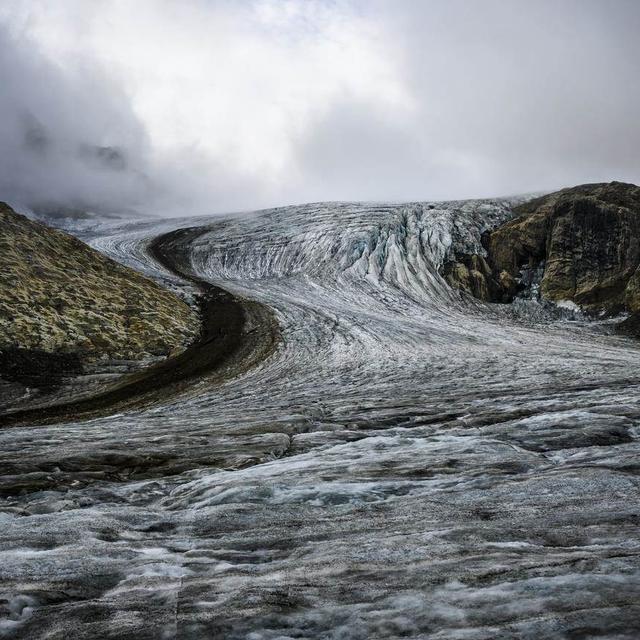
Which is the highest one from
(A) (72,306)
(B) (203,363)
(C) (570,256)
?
(C) (570,256)

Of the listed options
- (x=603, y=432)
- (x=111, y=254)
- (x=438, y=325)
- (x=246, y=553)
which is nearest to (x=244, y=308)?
(x=438, y=325)

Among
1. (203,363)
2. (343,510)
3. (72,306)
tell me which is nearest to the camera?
(343,510)

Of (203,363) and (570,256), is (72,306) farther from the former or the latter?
(570,256)

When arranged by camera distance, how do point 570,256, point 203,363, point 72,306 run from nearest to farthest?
point 203,363
point 72,306
point 570,256

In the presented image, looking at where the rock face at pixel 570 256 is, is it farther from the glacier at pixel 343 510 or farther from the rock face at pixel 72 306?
the rock face at pixel 72 306

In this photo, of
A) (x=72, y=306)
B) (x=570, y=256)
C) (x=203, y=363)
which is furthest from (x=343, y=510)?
(x=570, y=256)

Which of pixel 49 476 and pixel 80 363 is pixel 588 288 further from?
pixel 49 476

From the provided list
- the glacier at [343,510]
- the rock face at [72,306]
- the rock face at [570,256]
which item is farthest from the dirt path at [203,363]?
the rock face at [570,256]
